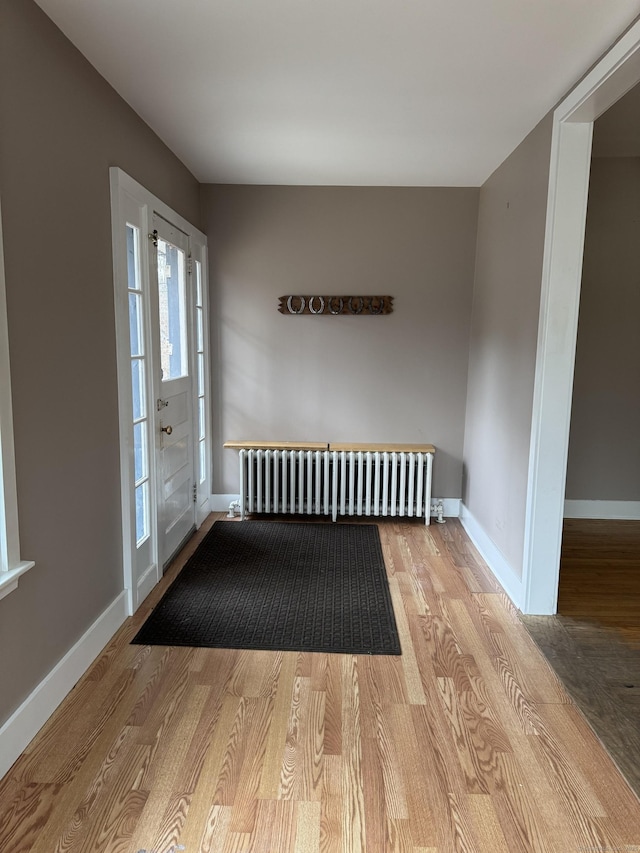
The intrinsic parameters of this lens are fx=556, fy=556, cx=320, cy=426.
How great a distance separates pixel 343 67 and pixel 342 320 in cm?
212

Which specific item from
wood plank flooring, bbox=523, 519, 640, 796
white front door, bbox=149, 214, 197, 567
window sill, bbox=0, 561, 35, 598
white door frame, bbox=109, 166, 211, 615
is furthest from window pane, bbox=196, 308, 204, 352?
wood plank flooring, bbox=523, 519, 640, 796

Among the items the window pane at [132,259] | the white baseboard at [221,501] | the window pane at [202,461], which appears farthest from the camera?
the white baseboard at [221,501]

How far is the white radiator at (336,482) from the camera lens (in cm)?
420

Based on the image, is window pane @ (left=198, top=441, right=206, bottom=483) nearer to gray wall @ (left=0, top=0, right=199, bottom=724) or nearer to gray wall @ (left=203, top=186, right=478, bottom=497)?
gray wall @ (left=203, top=186, right=478, bottom=497)

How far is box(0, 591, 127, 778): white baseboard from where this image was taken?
1.80m

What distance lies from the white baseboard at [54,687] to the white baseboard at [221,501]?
1.78 m

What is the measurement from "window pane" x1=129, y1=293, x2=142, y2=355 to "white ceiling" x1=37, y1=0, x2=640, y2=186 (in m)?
0.94

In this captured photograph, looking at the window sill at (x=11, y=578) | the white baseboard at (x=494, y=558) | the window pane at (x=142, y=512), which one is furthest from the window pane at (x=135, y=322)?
the white baseboard at (x=494, y=558)

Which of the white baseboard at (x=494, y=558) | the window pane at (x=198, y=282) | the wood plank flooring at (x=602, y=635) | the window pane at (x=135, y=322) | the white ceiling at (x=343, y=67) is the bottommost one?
the wood plank flooring at (x=602, y=635)

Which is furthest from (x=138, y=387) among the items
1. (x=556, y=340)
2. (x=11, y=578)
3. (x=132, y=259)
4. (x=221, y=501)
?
(x=556, y=340)

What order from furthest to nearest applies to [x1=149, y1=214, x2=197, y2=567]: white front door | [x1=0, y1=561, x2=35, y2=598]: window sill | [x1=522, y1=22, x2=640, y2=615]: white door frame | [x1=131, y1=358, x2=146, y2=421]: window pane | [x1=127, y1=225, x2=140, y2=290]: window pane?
[x1=149, y1=214, x2=197, y2=567]: white front door, [x1=131, y1=358, x2=146, y2=421]: window pane, [x1=127, y1=225, x2=140, y2=290]: window pane, [x1=522, y1=22, x2=640, y2=615]: white door frame, [x1=0, y1=561, x2=35, y2=598]: window sill

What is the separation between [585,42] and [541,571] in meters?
2.33

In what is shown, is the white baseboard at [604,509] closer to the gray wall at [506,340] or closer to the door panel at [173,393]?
the gray wall at [506,340]

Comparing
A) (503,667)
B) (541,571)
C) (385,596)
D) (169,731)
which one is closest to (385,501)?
(385,596)
